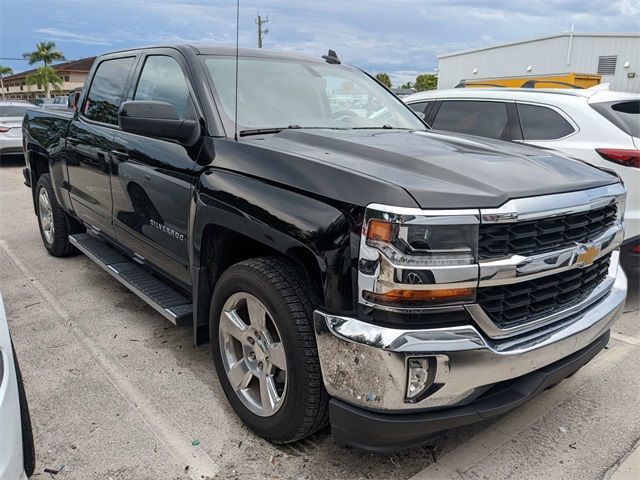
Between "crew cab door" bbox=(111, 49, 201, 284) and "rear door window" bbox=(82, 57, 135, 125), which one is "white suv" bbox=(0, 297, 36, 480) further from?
"rear door window" bbox=(82, 57, 135, 125)

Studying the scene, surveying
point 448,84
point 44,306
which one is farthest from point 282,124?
point 448,84

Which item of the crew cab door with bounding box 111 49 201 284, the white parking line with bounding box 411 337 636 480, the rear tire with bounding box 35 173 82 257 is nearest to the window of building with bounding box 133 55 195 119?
the crew cab door with bounding box 111 49 201 284

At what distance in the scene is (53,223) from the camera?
5.38 metres

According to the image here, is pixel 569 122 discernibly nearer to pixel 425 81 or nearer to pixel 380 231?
pixel 380 231

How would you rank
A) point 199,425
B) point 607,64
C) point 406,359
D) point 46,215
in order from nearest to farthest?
point 406,359 → point 199,425 → point 46,215 → point 607,64

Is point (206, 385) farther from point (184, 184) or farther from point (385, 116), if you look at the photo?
point (385, 116)

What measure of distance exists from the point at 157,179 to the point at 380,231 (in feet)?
5.94

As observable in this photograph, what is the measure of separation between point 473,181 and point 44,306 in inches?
146

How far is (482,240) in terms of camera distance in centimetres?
197

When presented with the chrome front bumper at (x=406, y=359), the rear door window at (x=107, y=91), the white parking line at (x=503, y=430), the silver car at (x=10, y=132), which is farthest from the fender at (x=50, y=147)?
the silver car at (x=10, y=132)

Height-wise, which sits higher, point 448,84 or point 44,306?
point 448,84

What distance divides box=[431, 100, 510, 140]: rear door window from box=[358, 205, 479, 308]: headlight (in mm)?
3911

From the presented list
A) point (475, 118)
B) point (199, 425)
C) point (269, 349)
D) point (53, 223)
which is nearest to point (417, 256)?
point (269, 349)

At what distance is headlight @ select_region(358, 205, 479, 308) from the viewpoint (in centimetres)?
190
